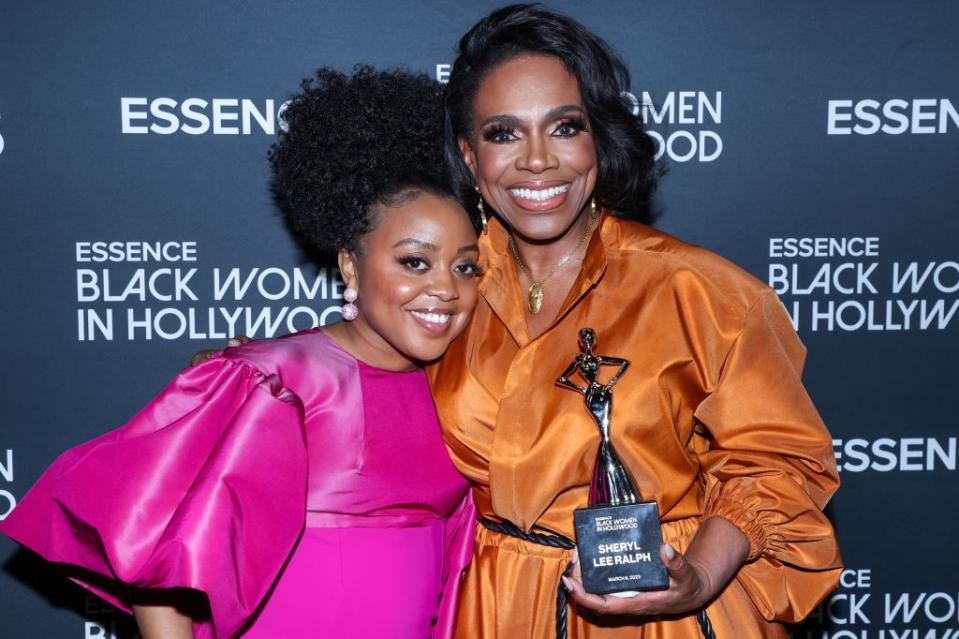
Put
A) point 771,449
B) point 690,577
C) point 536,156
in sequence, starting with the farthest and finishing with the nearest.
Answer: point 536,156 → point 771,449 → point 690,577

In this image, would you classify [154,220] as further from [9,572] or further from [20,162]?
[9,572]

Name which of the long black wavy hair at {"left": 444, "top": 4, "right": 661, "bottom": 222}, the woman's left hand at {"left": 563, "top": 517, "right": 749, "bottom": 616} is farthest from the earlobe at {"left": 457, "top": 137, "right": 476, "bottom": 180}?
the woman's left hand at {"left": 563, "top": 517, "right": 749, "bottom": 616}

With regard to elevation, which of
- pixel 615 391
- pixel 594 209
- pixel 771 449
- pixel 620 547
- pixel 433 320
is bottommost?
pixel 620 547

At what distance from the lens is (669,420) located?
1.75 metres

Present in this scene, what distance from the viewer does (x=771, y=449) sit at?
5.68ft

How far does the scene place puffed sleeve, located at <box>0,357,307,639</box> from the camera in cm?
162

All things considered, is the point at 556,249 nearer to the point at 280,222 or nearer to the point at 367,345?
the point at 367,345

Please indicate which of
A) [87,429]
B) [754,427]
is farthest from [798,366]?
[87,429]

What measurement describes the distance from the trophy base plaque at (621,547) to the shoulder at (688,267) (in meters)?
0.45

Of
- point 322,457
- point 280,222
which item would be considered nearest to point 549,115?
point 322,457

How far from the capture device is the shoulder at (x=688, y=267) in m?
1.75

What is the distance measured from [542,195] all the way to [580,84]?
0.25m

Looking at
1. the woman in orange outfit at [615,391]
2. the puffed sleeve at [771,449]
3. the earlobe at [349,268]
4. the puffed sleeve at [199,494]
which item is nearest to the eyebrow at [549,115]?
the woman in orange outfit at [615,391]

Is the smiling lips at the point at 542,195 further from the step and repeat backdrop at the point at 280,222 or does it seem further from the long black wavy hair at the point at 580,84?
the step and repeat backdrop at the point at 280,222
